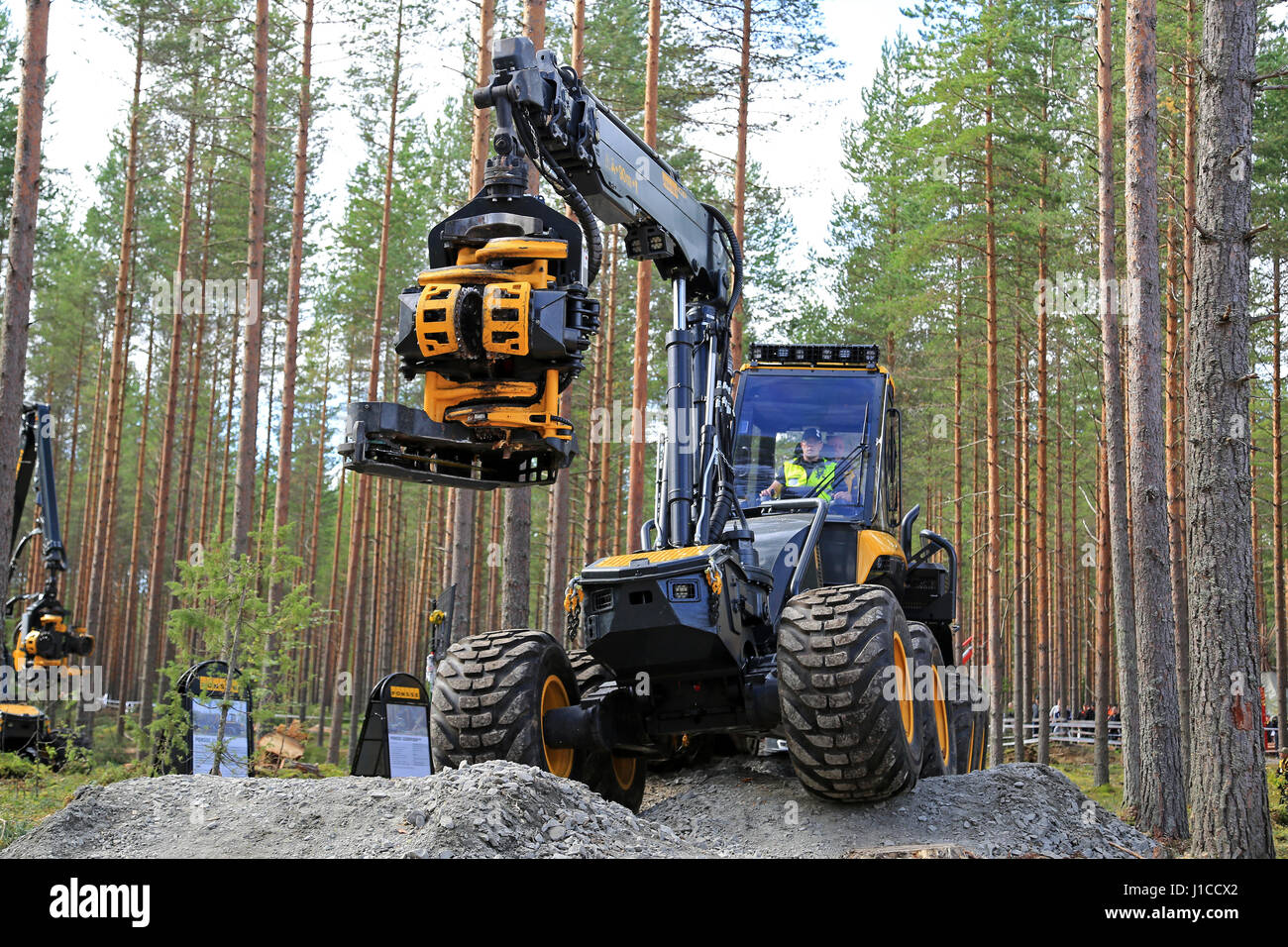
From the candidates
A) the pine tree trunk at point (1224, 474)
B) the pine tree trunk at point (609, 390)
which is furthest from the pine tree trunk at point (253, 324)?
the pine tree trunk at point (1224, 474)

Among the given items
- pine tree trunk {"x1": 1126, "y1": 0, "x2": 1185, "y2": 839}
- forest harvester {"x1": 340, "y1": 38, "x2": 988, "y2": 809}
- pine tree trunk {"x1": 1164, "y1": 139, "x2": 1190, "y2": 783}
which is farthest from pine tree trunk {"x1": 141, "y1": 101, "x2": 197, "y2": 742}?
pine tree trunk {"x1": 1164, "y1": 139, "x2": 1190, "y2": 783}

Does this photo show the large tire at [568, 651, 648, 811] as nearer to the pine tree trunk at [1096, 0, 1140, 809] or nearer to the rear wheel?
the rear wheel

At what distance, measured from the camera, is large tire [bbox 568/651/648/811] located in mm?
7887

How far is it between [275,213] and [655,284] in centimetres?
925

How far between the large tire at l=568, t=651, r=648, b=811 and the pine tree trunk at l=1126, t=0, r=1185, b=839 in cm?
610

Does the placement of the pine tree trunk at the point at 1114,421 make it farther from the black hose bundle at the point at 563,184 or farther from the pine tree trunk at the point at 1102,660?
the black hose bundle at the point at 563,184

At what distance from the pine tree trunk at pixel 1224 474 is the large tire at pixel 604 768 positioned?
151 inches

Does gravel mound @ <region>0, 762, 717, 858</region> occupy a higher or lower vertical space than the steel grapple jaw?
lower

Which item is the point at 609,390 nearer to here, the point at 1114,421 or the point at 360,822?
the point at 1114,421

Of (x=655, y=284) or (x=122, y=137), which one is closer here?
(x=122, y=137)

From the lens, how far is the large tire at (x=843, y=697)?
6.52 metres
